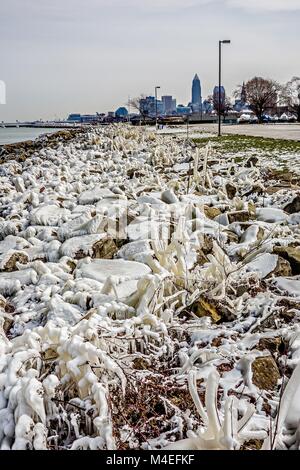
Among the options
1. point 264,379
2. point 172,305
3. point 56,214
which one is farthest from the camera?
point 56,214

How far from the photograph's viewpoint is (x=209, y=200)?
24.8ft

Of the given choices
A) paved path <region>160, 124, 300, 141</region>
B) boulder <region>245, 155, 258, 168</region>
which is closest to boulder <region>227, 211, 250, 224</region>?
boulder <region>245, 155, 258, 168</region>

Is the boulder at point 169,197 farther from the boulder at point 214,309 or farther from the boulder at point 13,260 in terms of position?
the boulder at point 214,309

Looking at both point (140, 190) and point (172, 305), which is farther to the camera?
point (140, 190)

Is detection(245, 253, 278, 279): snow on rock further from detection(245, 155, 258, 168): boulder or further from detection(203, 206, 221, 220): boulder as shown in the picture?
detection(245, 155, 258, 168): boulder

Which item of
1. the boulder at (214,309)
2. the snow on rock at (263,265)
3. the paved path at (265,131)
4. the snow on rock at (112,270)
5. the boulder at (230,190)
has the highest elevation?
the paved path at (265,131)

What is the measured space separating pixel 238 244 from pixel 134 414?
124 inches

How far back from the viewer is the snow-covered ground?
2.62 m

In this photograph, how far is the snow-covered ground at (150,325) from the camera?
262 centimetres

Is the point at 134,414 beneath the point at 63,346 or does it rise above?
beneath

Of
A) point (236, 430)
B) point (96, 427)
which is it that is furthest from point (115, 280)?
point (236, 430)

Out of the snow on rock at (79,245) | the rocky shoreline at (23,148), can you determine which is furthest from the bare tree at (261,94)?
the snow on rock at (79,245)

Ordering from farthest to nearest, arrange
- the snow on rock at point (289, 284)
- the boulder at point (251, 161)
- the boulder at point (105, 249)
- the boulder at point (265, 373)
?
the boulder at point (251, 161) < the boulder at point (105, 249) < the snow on rock at point (289, 284) < the boulder at point (265, 373)

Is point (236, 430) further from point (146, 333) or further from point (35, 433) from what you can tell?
point (146, 333)
